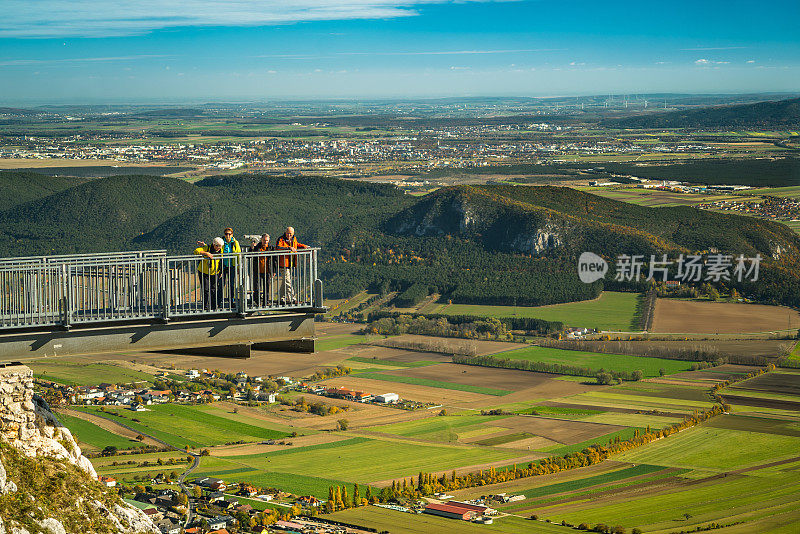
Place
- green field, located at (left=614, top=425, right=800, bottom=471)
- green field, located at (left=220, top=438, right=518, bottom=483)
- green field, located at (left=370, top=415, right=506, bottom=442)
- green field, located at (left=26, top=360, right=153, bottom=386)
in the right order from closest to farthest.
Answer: green field, located at (left=220, top=438, right=518, bottom=483)
green field, located at (left=614, top=425, right=800, bottom=471)
green field, located at (left=370, top=415, right=506, bottom=442)
green field, located at (left=26, top=360, right=153, bottom=386)

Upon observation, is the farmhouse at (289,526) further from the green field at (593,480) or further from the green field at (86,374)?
the green field at (86,374)

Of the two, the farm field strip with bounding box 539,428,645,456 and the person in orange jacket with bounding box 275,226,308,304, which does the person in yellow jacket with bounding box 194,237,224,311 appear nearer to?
the person in orange jacket with bounding box 275,226,308,304

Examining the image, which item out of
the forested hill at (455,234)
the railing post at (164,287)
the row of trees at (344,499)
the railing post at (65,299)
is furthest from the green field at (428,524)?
the forested hill at (455,234)

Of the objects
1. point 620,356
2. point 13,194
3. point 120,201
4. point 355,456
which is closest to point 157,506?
point 355,456

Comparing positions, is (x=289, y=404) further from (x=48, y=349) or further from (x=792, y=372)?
(x=48, y=349)

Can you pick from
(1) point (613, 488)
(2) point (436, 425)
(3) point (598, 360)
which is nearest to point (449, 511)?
(1) point (613, 488)

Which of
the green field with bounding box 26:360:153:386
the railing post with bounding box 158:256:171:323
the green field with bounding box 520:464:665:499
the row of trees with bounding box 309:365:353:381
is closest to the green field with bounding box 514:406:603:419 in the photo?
the green field with bounding box 520:464:665:499

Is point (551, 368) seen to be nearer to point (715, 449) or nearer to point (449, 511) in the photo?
point (715, 449)
